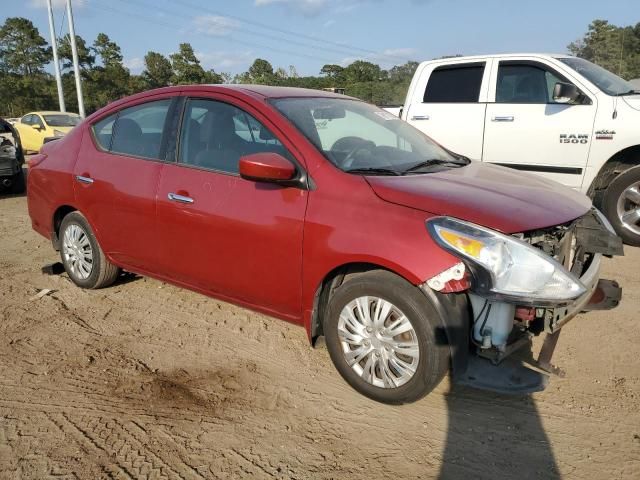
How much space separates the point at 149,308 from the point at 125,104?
1652 mm

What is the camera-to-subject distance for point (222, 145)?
3500mm

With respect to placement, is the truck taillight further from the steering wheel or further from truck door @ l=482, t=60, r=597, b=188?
truck door @ l=482, t=60, r=597, b=188

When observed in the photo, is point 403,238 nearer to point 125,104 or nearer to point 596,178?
point 125,104

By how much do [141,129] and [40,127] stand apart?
1378cm

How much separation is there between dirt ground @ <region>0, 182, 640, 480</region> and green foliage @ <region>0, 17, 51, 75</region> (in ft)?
148

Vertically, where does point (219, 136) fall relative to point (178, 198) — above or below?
above

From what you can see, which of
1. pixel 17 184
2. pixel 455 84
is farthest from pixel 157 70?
pixel 455 84

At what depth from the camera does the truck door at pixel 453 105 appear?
6398mm

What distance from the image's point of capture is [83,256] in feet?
14.9

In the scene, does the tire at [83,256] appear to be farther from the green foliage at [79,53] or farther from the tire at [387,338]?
the green foliage at [79,53]

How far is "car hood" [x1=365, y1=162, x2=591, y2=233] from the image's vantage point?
2.62m

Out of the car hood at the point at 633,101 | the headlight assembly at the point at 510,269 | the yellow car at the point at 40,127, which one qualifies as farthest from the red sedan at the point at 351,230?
the yellow car at the point at 40,127

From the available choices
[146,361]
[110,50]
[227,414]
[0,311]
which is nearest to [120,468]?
[227,414]

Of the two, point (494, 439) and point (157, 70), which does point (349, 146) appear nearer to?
point (494, 439)
